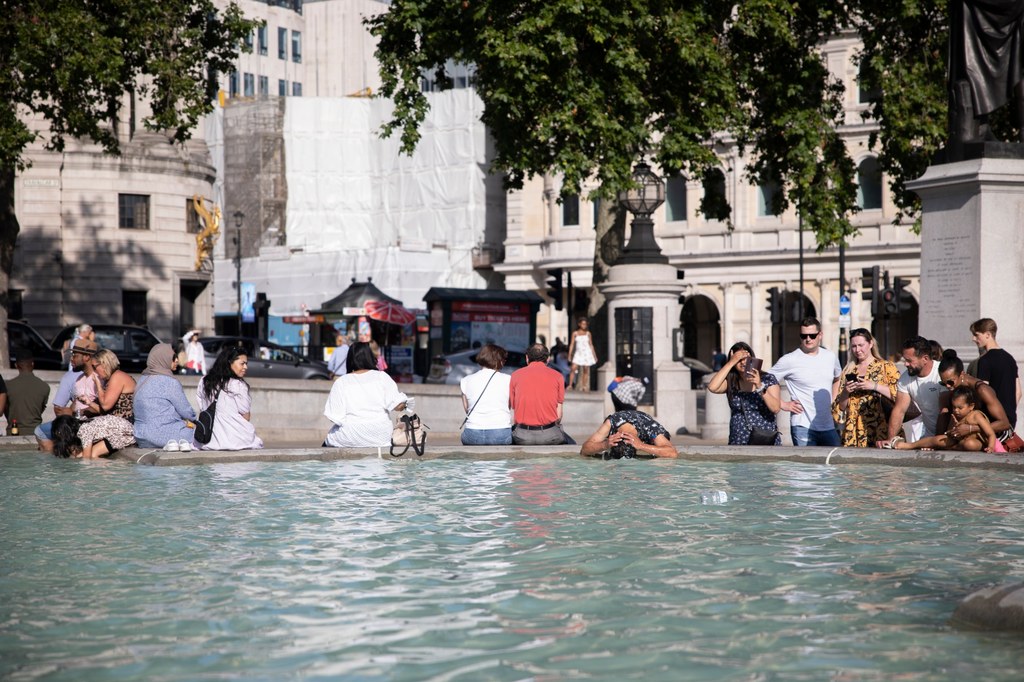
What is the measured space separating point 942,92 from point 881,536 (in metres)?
19.3

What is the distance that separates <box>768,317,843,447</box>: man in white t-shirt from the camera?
46.6ft

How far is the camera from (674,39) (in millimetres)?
24828

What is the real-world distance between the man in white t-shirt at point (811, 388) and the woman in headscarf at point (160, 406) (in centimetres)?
619

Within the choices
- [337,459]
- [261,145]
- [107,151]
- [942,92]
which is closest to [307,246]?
[261,145]

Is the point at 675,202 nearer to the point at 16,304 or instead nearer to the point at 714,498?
the point at 16,304

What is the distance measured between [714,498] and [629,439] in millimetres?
3508

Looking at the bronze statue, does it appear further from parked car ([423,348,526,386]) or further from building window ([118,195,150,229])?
building window ([118,195,150,229])

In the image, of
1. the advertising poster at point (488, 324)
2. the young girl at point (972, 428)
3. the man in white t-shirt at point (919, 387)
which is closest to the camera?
the young girl at point (972, 428)

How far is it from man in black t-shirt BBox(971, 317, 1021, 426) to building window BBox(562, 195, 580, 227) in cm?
5153

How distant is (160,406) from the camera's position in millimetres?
15484

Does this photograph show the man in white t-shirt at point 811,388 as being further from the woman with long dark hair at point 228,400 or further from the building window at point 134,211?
the building window at point 134,211

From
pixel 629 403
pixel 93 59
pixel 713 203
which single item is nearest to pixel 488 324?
pixel 713 203

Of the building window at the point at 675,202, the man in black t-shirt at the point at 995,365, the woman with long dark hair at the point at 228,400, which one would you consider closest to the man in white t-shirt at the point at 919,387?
the man in black t-shirt at the point at 995,365

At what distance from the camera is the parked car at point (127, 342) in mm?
31922
